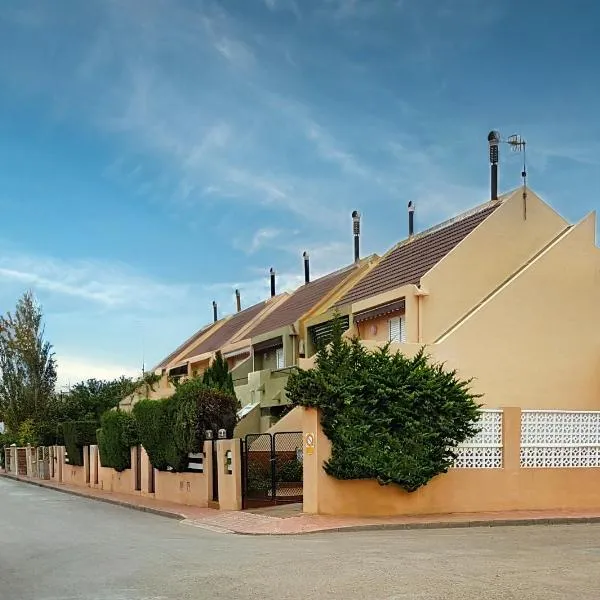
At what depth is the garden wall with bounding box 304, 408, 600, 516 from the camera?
19578 millimetres

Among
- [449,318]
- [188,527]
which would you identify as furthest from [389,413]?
[449,318]

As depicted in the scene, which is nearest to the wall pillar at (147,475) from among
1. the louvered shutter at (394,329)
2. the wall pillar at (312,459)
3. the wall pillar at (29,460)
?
the louvered shutter at (394,329)

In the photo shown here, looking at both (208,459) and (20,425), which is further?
(20,425)

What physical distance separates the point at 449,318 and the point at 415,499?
10354 millimetres

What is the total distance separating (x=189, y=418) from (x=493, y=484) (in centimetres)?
892

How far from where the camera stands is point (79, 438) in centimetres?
4209

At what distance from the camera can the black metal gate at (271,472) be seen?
73.6ft

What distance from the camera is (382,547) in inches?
557

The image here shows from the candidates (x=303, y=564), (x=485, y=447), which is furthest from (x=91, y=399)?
(x=303, y=564)

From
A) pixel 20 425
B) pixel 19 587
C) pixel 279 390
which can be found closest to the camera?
pixel 19 587

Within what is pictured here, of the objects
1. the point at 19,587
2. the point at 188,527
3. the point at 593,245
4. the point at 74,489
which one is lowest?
the point at 74,489

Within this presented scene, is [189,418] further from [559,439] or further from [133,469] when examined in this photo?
[559,439]

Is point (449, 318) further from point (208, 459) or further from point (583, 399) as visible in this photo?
point (208, 459)

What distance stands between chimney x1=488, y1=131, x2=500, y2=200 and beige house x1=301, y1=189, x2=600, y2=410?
0.97 meters
